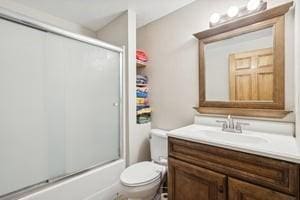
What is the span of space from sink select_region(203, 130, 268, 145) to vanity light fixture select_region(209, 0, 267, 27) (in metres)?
1.04

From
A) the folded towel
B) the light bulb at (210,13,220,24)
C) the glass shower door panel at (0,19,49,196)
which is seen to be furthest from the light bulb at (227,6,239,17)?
the glass shower door panel at (0,19,49,196)

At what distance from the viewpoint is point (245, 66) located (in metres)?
1.49

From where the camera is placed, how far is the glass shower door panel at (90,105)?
156 cm

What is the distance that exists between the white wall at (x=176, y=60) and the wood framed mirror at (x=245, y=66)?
134mm

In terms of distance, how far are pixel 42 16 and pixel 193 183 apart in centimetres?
233

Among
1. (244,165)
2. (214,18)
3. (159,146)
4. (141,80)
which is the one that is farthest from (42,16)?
(244,165)

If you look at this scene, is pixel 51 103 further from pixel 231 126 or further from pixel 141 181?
pixel 231 126

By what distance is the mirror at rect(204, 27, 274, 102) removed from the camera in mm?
1383

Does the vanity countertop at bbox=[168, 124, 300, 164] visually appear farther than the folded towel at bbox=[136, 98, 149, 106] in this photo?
No

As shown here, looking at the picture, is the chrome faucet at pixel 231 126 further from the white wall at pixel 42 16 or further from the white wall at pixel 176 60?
the white wall at pixel 42 16

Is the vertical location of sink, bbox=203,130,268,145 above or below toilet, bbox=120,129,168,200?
above

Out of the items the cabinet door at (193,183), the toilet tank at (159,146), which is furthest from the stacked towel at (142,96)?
the cabinet door at (193,183)

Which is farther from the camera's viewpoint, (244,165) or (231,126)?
(231,126)

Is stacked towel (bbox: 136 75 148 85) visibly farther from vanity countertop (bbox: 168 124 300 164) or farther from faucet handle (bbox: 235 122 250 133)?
faucet handle (bbox: 235 122 250 133)
